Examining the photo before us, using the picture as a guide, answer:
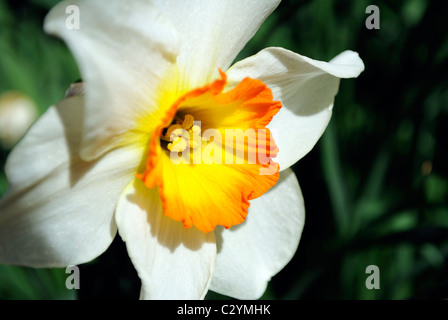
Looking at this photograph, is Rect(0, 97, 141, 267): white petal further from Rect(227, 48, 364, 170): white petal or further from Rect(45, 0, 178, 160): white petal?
Rect(227, 48, 364, 170): white petal

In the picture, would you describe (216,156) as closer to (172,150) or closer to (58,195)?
(172,150)

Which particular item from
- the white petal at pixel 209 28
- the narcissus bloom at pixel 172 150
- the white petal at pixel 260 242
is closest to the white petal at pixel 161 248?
the narcissus bloom at pixel 172 150

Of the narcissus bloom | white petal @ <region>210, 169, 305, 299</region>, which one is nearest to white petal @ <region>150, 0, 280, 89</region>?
the narcissus bloom

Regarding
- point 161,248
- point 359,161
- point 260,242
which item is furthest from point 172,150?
point 359,161

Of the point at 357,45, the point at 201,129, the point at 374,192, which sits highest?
the point at 357,45

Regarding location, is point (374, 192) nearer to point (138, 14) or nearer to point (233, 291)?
point (233, 291)

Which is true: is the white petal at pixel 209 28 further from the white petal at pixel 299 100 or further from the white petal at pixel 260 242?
the white petal at pixel 260 242
